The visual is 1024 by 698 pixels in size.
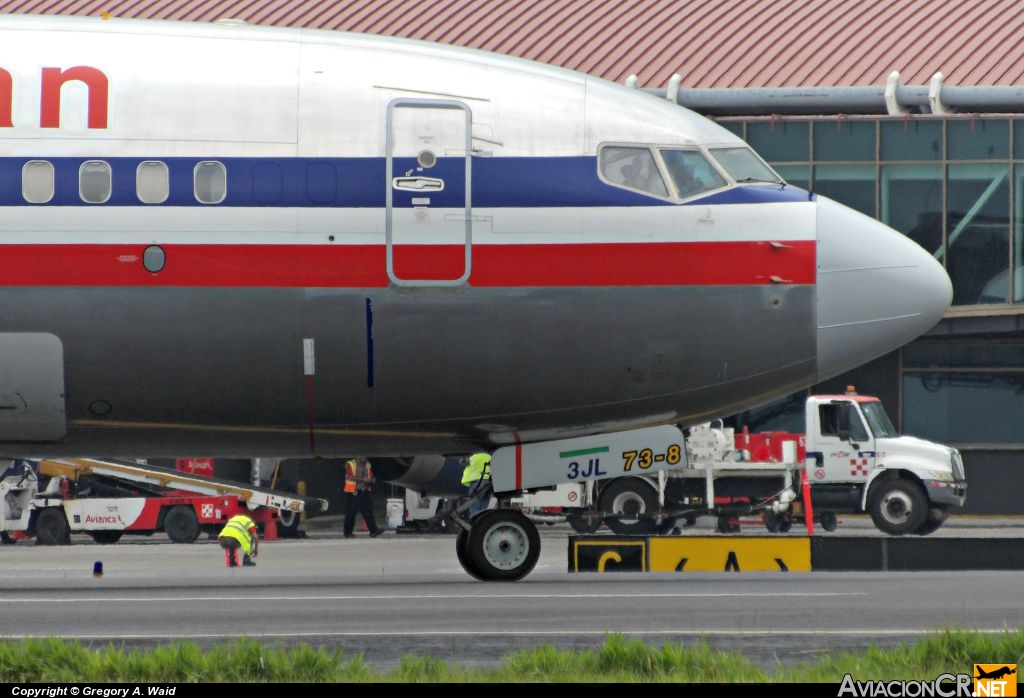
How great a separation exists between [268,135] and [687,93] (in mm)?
26727

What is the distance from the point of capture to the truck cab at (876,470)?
2883 cm

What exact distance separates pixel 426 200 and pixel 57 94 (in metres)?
3.38

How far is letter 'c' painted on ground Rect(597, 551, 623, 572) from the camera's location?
1853cm

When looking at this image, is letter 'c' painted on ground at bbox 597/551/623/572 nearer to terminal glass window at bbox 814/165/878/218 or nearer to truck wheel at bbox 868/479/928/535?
truck wheel at bbox 868/479/928/535

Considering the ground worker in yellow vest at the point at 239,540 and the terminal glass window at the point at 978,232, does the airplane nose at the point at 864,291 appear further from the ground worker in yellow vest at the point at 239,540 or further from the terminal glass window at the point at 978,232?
the terminal glass window at the point at 978,232

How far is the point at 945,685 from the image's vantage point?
8188 mm

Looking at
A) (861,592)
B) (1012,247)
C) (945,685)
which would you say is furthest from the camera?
(1012,247)

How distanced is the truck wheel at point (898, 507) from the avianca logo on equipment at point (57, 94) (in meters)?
18.2

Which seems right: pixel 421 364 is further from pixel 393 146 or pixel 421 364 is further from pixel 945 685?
pixel 945 685

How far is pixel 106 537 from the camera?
100 feet

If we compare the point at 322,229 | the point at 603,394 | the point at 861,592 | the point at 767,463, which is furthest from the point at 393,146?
the point at 767,463

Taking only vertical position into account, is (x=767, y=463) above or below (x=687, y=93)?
below

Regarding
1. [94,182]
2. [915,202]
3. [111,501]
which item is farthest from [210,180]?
[915,202]

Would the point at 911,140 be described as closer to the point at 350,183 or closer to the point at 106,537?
the point at 106,537
